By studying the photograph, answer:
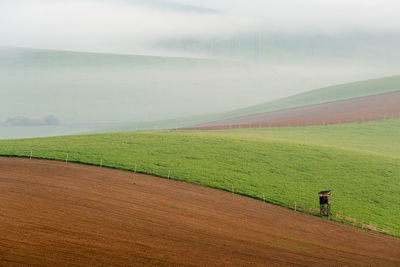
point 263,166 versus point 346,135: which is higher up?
point 346,135

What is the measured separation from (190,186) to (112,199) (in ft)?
27.4

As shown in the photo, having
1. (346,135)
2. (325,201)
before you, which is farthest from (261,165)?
(346,135)

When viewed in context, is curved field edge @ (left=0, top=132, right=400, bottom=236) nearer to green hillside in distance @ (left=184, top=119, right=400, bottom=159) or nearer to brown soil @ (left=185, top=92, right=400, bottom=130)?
green hillside in distance @ (left=184, top=119, right=400, bottom=159)

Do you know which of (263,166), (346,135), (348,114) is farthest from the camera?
(348,114)

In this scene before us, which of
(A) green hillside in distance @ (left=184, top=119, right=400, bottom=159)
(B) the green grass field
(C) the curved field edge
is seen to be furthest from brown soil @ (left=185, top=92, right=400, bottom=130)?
(C) the curved field edge

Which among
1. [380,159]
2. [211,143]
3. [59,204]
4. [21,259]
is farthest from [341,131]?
[21,259]

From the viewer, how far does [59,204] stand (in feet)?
77.0

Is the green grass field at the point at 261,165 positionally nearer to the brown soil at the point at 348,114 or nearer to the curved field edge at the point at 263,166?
the curved field edge at the point at 263,166

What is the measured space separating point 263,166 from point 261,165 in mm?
334

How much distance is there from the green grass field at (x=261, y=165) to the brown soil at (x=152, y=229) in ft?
10.0

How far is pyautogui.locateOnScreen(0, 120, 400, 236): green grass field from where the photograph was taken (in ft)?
106

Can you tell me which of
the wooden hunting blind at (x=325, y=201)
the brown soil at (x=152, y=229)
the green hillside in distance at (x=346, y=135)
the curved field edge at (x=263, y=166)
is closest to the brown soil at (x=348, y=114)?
the green hillside in distance at (x=346, y=135)

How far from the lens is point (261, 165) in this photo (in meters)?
40.2

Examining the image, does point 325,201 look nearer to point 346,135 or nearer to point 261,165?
point 261,165
